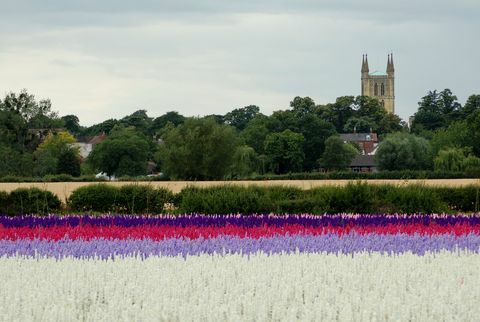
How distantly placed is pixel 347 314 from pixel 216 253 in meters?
3.85

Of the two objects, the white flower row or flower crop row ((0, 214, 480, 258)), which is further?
flower crop row ((0, 214, 480, 258))

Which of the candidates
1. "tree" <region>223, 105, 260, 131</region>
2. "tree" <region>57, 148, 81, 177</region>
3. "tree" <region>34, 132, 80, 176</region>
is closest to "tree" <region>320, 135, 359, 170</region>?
"tree" <region>34, 132, 80, 176</region>

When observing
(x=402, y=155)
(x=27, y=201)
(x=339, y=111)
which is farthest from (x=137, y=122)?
(x=27, y=201)

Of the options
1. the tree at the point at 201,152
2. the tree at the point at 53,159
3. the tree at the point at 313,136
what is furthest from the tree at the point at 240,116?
the tree at the point at 201,152

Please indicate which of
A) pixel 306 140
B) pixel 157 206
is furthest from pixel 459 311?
pixel 306 140

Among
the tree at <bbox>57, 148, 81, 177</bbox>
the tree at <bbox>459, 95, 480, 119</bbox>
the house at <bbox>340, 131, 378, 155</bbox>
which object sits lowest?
the tree at <bbox>57, 148, 81, 177</bbox>

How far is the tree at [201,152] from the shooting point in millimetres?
66625

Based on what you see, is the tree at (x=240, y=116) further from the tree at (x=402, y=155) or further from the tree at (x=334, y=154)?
the tree at (x=402, y=155)

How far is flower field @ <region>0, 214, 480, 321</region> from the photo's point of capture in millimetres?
6602

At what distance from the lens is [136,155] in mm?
99188

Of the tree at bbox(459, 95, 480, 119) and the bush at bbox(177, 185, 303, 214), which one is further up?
the tree at bbox(459, 95, 480, 119)

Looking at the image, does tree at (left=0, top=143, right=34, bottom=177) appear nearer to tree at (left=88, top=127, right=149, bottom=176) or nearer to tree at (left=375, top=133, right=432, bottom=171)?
tree at (left=88, top=127, right=149, bottom=176)

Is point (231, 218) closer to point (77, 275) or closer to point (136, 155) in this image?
point (77, 275)

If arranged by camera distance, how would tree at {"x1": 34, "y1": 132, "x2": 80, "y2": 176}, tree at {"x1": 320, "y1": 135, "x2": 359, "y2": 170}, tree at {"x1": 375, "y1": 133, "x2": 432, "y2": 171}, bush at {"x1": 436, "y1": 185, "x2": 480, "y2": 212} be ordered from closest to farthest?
bush at {"x1": 436, "y1": 185, "x2": 480, "y2": 212} → tree at {"x1": 34, "y1": 132, "x2": 80, "y2": 176} → tree at {"x1": 375, "y1": 133, "x2": 432, "y2": 171} → tree at {"x1": 320, "y1": 135, "x2": 359, "y2": 170}
